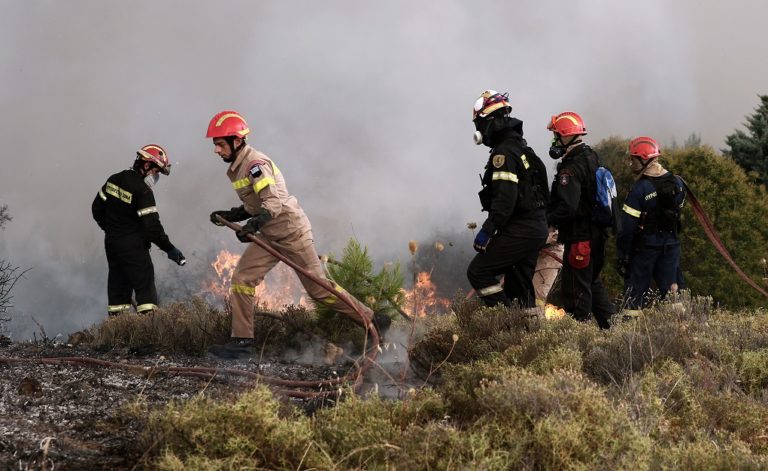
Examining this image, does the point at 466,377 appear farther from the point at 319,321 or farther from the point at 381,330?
the point at 319,321

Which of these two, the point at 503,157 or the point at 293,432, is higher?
the point at 503,157

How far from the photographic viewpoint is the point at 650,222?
29.5ft

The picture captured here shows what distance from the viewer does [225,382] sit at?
566 centimetres

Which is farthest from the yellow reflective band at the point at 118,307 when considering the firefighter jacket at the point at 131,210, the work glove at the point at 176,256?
the work glove at the point at 176,256

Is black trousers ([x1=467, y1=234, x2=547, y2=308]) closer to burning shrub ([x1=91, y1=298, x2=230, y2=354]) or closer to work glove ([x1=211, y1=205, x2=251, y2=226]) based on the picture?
work glove ([x1=211, y1=205, x2=251, y2=226])

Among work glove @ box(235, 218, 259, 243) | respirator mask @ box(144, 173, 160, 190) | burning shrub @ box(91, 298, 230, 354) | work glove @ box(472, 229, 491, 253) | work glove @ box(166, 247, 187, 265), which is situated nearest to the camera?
work glove @ box(235, 218, 259, 243)

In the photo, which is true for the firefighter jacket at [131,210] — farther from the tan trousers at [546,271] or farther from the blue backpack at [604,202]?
the blue backpack at [604,202]

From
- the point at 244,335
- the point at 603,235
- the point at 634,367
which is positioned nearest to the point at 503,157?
the point at 603,235

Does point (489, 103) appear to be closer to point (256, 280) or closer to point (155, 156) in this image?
point (256, 280)

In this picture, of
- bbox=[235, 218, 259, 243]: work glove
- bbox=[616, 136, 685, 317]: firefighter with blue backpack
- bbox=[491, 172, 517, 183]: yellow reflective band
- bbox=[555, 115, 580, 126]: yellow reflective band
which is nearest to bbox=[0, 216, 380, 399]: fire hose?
bbox=[235, 218, 259, 243]: work glove

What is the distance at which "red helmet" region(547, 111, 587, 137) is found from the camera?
26.0 feet

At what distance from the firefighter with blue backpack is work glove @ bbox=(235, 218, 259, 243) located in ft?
12.6

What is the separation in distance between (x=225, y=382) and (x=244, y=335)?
1.79 m

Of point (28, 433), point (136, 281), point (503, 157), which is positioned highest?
point (503, 157)
